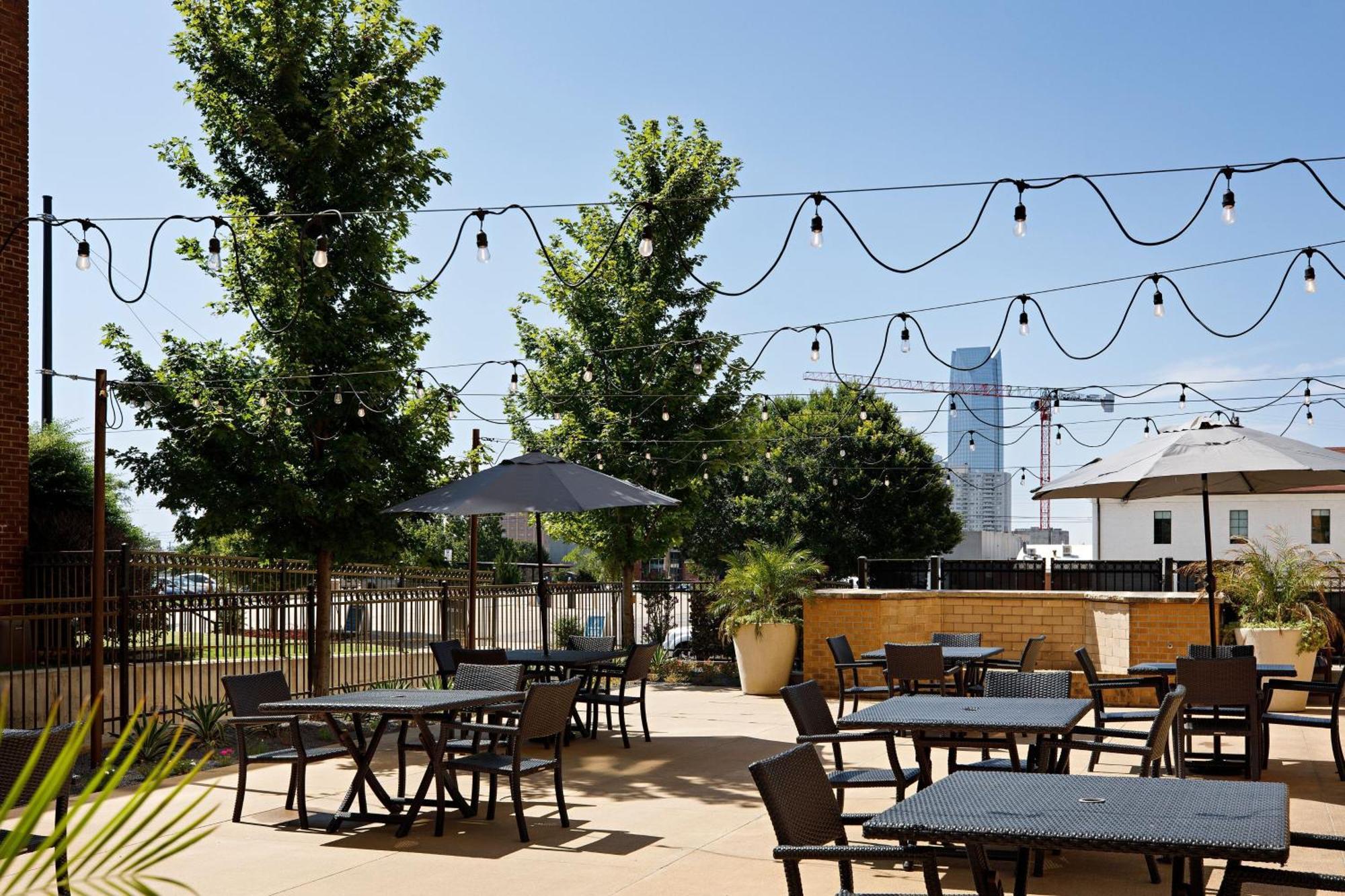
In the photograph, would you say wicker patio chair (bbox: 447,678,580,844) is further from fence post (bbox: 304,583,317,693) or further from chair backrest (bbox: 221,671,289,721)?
fence post (bbox: 304,583,317,693)

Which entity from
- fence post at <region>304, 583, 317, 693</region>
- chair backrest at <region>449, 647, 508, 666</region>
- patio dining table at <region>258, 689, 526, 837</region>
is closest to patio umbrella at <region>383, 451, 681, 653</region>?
chair backrest at <region>449, 647, 508, 666</region>

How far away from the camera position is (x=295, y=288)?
12.6 meters

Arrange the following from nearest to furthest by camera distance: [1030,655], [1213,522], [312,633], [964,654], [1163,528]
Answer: [1030,655] < [964,654] < [312,633] < [1213,522] < [1163,528]

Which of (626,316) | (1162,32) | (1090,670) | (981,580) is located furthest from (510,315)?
(1090,670)

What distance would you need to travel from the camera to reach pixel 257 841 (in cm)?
728

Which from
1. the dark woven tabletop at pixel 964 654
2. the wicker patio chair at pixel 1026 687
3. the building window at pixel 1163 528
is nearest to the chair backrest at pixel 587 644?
the dark woven tabletop at pixel 964 654

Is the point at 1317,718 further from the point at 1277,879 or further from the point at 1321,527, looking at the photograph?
the point at 1321,527

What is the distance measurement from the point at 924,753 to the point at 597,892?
1.91 meters

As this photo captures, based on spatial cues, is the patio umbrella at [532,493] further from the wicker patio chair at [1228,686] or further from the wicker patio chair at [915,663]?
the wicker patio chair at [1228,686]

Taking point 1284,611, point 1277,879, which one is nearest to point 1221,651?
point 1284,611

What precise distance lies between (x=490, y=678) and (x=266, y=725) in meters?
1.56

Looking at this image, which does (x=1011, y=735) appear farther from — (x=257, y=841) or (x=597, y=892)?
(x=257, y=841)

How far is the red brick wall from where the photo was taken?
42.9 ft

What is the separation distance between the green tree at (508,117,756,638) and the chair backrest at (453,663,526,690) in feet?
30.7
